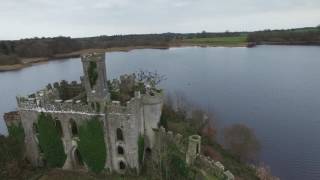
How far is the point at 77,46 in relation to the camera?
161m

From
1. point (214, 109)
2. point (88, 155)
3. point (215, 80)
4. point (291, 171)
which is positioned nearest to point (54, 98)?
point (88, 155)

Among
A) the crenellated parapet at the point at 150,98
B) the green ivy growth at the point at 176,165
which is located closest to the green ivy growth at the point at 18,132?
the crenellated parapet at the point at 150,98

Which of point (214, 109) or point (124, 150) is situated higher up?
point (124, 150)

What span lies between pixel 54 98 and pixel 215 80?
205 feet

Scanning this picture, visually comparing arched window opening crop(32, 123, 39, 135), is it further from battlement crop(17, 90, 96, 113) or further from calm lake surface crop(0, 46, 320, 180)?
calm lake surface crop(0, 46, 320, 180)

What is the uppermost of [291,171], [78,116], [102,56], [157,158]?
[102,56]

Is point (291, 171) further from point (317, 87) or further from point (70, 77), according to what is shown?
point (70, 77)

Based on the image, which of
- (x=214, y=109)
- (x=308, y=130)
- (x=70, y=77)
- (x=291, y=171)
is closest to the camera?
(x=291, y=171)

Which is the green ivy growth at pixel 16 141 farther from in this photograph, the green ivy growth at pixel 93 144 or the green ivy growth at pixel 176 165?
the green ivy growth at pixel 176 165

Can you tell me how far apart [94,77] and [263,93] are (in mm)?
52900

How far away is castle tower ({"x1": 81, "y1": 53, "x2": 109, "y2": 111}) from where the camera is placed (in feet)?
96.9

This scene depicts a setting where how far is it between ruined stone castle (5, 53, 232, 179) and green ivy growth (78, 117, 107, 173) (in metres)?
0.40

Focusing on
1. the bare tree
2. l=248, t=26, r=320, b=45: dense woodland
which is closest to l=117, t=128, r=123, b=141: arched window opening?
the bare tree

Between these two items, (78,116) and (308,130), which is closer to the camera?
(78,116)
